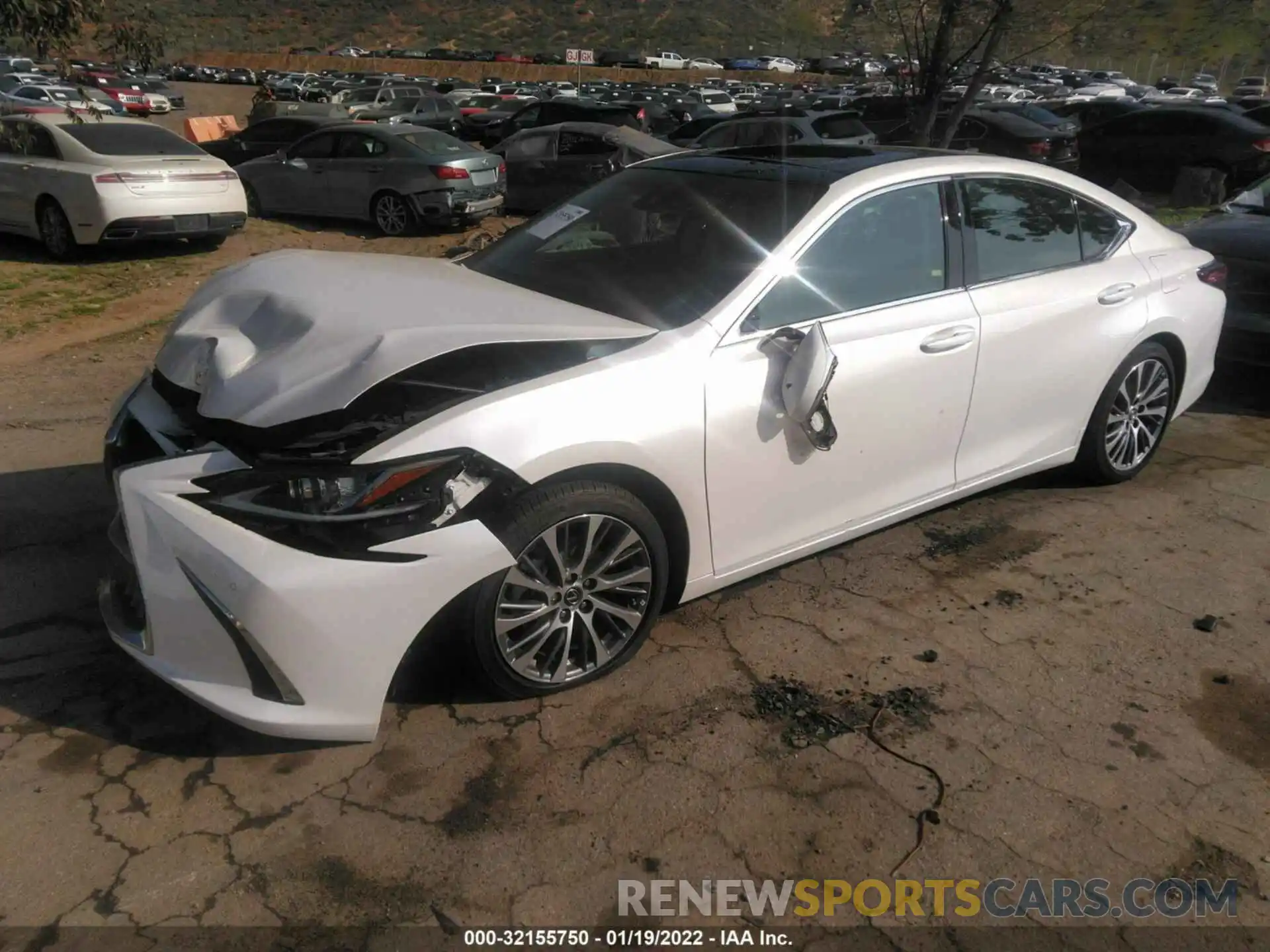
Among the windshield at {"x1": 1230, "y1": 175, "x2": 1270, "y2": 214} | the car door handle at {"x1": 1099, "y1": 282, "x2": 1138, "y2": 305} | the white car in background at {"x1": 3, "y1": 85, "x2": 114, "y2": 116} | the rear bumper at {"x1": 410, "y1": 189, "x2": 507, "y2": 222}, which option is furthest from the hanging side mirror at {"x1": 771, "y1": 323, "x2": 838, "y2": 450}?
the white car in background at {"x1": 3, "y1": 85, "x2": 114, "y2": 116}

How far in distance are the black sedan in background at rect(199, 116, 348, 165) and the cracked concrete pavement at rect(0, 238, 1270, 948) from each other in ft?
52.2

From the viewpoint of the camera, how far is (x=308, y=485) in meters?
2.77

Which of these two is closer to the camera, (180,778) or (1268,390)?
(180,778)

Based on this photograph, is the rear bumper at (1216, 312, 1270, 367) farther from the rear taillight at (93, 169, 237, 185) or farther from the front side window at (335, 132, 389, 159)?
the front side window at (335, 132, 389, 159)

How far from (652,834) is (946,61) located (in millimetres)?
10059

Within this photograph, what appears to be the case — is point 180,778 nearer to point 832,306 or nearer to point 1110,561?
point 832,306

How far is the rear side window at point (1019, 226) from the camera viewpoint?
4.12 meters

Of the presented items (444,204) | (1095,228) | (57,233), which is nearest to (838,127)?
(444,204)

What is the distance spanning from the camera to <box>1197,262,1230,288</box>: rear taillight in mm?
5016

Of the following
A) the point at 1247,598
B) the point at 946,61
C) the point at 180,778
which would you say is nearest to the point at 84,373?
the point at 180,778

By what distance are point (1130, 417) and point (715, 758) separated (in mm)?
3047

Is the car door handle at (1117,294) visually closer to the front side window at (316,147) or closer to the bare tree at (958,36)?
the bare tree at (958,36)

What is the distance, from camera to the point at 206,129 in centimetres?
2353

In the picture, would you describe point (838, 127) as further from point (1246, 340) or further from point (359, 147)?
point (1246, 340)
